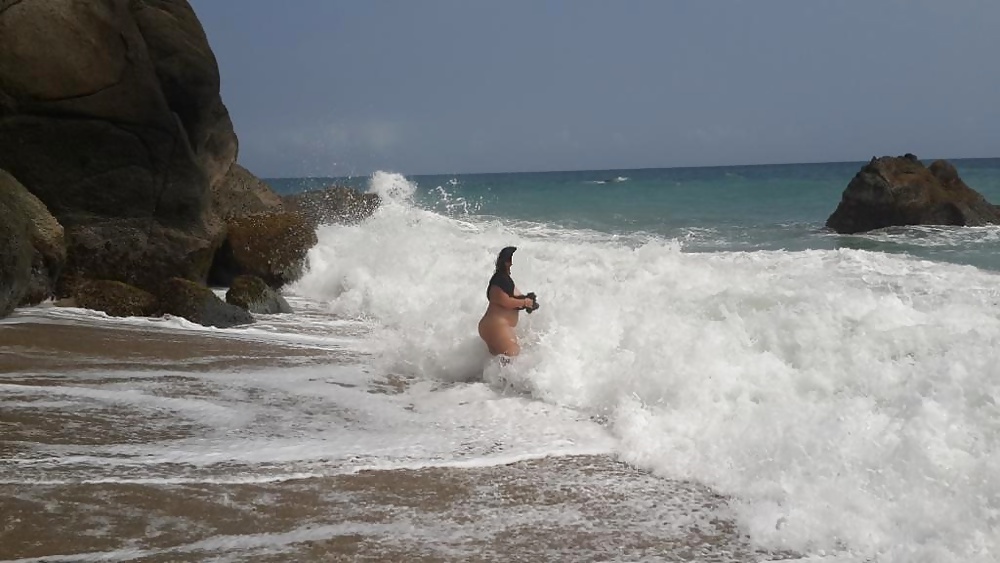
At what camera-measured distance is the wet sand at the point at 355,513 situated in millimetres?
4242

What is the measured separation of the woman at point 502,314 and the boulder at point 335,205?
35.6 feet

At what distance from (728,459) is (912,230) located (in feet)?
60.7

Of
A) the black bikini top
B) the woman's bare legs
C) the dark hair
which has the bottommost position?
the woman's bare legs

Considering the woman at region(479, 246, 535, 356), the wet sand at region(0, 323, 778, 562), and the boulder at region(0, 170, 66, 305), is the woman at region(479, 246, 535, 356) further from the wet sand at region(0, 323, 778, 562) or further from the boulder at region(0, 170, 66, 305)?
the boulder at region(0, 170, 66, 305)

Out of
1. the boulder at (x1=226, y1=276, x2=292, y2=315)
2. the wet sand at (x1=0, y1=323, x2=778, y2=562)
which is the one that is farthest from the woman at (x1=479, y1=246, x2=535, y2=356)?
the boulder at (x1=226, y1=276, x2=292, y2=315)

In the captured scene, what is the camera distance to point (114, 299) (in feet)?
33.1

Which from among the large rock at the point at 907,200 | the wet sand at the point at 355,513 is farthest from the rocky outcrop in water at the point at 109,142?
the large rock at the point at 907,200

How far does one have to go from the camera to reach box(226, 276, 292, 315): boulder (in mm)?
10867

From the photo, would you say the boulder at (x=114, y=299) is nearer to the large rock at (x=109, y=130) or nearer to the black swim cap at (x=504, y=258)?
the large rock at (x=109, y=130)

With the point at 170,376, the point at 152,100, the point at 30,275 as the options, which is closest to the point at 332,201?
the point at 152,100

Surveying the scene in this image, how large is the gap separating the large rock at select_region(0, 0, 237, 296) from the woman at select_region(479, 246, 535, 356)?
5.19m

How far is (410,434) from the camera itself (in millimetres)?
6188

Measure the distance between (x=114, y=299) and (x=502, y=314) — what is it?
15.2ft

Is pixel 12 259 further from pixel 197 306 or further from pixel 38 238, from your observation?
pixel 197 306
